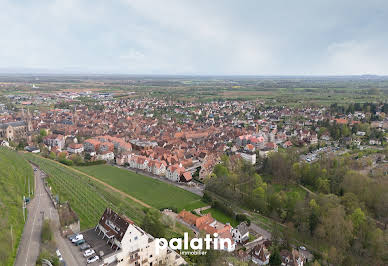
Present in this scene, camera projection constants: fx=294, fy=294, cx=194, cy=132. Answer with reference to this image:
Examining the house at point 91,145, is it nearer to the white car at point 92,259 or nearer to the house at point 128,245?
the house at point 128,245

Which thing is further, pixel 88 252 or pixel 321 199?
pixel 321 199

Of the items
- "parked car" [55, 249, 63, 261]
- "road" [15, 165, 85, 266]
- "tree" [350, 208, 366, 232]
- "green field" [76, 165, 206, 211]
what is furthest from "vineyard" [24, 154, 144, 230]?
"tree" [350, 208, 366, 232]

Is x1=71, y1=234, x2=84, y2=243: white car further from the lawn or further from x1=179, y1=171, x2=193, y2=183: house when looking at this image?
x1=179, y1=171, x2=193, y2=183: house

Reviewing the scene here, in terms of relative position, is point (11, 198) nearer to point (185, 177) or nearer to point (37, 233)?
point (37, 233)

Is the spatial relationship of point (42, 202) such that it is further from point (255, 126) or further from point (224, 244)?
point (255, 126)

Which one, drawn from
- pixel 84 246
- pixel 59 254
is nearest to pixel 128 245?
pixel 84 246
